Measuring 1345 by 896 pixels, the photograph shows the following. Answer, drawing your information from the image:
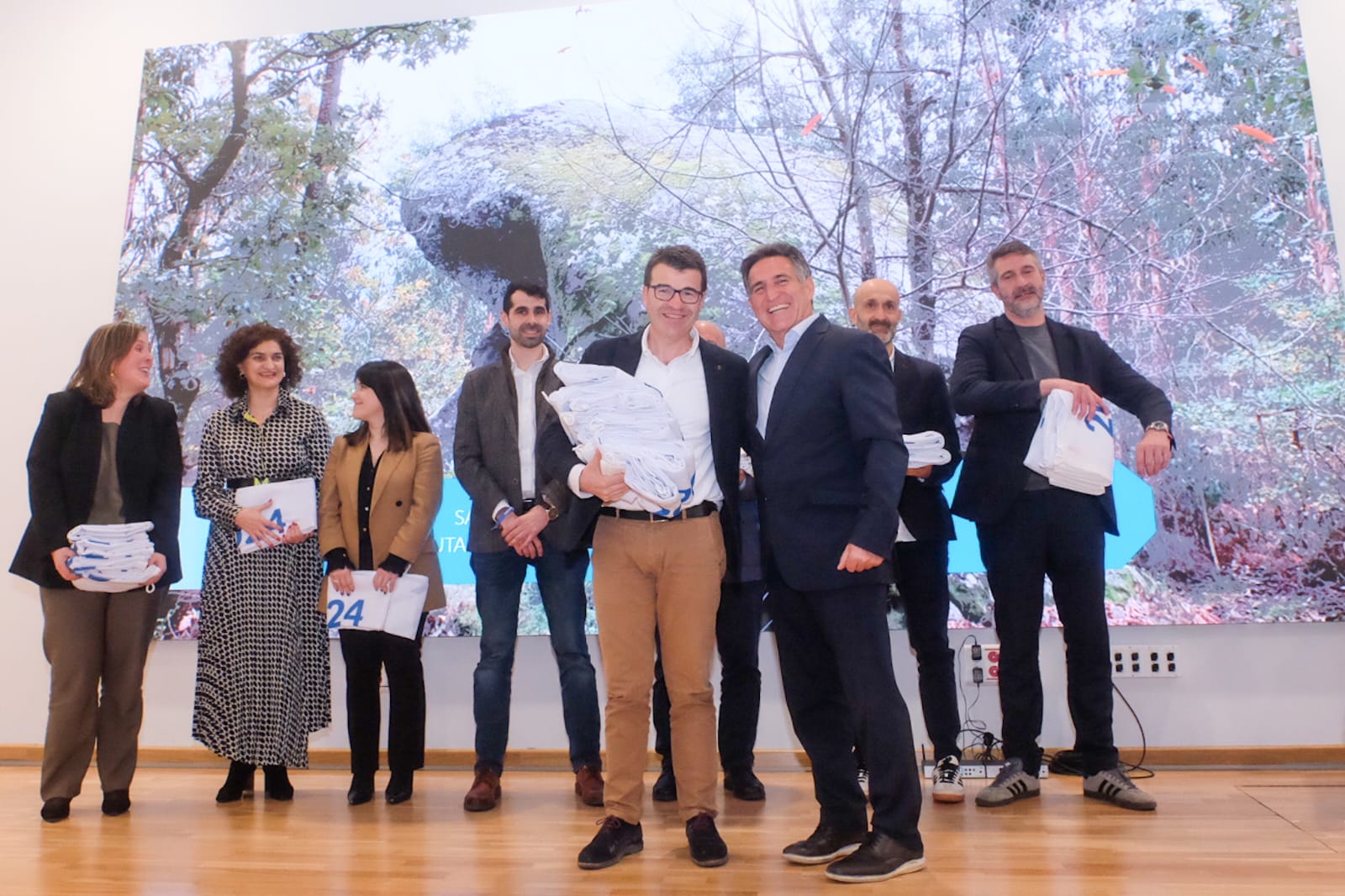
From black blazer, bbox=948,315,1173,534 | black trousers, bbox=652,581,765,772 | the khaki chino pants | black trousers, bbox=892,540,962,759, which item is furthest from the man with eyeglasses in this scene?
black blazer, bbox=948,315,1173,534

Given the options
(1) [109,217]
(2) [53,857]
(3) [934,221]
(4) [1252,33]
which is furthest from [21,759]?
(4) [1252,33]

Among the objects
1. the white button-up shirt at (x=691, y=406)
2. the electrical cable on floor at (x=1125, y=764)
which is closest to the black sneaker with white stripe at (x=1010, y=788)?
the electrical cable on floor at (x=1125, y=764)

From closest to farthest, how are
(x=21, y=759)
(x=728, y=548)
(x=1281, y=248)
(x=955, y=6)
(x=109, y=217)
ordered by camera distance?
(x=728, y=548) < (x=1281, y=248) < (x=955, y=6) < (x=21, y=759) < (x=109, y=217)

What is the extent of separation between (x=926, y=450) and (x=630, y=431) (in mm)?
1254

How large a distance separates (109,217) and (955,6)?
4082 mm

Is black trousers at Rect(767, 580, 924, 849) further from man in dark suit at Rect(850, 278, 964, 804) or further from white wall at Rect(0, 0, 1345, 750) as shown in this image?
white wall at Rect(0, 0, 1345, 750)

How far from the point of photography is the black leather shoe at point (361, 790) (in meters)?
3.51

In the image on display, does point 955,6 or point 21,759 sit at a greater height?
point 955,6

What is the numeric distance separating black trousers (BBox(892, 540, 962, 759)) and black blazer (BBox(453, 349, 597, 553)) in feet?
4.05

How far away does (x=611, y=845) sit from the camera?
258cm

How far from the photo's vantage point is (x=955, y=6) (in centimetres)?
434

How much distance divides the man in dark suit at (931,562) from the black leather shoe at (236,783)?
2405 mm

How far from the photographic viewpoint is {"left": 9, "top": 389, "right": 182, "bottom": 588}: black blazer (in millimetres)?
3432

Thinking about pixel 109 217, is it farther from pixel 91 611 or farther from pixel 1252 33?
pixel 1252 33
